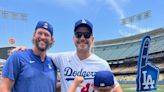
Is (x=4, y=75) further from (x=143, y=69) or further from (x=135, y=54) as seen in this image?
(x=135, y=54)

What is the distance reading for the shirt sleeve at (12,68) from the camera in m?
3.78

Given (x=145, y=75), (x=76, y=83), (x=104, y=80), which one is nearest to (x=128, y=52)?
(x=145, y=75)

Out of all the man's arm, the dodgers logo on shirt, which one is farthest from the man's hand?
the dodgers logo on shirt

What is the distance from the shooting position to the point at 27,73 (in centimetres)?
385

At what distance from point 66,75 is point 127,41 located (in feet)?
246

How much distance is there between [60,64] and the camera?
13.5 feet

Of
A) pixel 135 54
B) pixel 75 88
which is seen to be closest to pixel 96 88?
pixel 75 88

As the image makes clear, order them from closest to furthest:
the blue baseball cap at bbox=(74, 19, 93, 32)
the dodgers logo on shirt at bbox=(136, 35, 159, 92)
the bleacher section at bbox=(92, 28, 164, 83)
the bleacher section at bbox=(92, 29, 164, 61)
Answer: the blue baseball cap at bbox=(74, 19, 93, 32), the dodgers logo on shirt at bbox=(136, 35, 159, 92), the bleacher section at bbox=(92, 28, 164, 83), the bleacher section at bbox=(92, 29, 164, 61)

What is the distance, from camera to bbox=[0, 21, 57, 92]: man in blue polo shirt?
3812mm

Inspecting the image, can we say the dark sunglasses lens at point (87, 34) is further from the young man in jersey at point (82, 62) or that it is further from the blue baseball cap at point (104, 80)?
the blue baseball cap at point (104, 80)

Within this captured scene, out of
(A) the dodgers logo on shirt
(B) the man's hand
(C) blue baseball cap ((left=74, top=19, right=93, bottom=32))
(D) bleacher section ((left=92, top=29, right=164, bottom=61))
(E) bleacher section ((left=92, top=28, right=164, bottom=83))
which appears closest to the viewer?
(B) the man's hand

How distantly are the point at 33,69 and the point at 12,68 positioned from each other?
0.24 m

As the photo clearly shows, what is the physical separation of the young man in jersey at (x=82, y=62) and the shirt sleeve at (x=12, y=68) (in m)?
0.53

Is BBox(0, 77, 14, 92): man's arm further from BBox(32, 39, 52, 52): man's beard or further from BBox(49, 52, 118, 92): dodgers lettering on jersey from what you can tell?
BBox(49, 52, 118, 92): dodgers lettering on jersey
